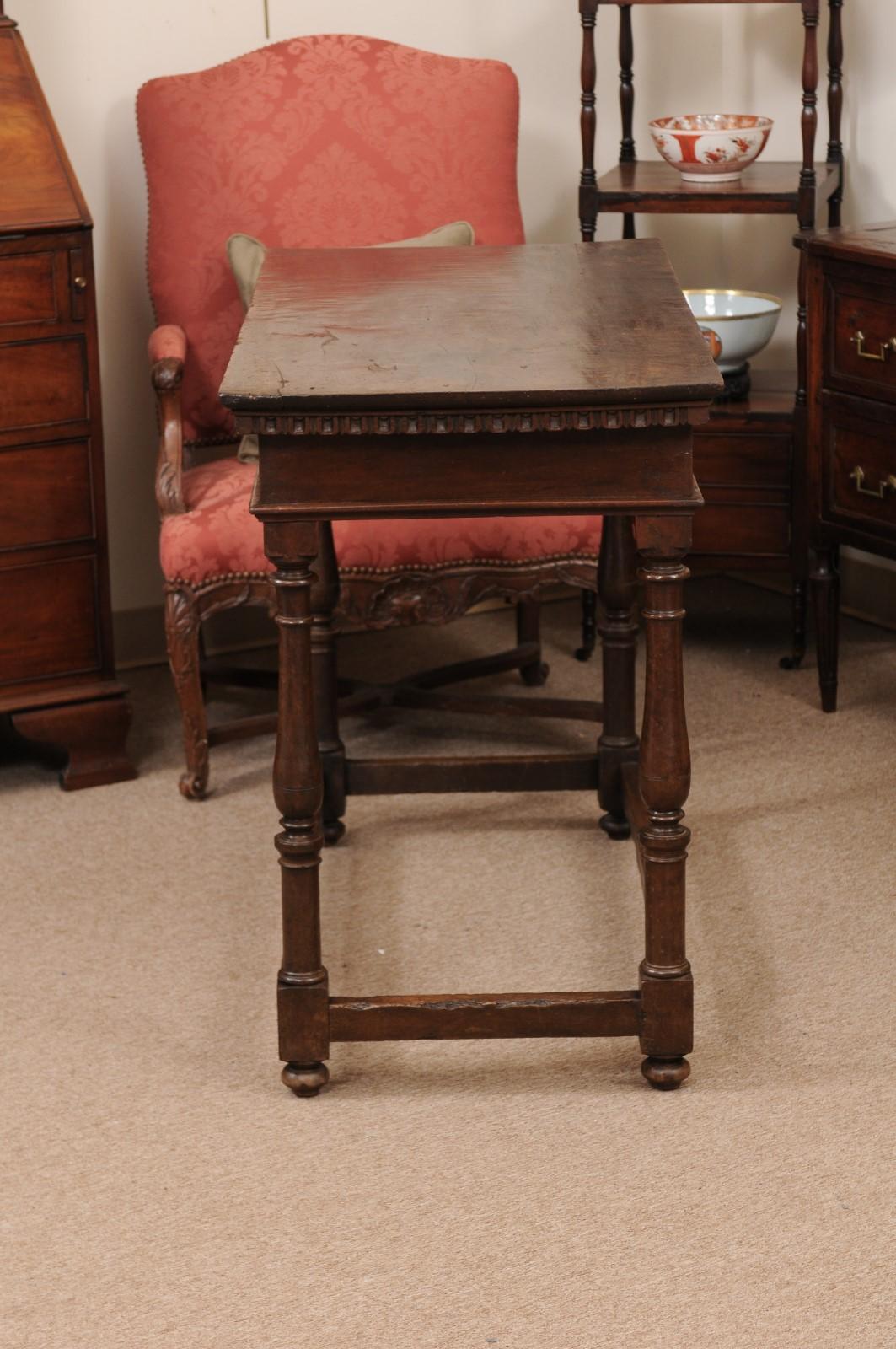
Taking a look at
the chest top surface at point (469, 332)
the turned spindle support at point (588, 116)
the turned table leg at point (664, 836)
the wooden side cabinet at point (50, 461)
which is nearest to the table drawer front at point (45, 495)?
the wooden side cabinet at point (50, 461)

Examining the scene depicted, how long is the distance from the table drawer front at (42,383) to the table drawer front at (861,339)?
1489 mm

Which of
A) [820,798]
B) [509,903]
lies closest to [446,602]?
[509,903]

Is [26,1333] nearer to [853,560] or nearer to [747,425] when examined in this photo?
[747,425]

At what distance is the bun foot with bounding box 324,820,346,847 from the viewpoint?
296 centimetres

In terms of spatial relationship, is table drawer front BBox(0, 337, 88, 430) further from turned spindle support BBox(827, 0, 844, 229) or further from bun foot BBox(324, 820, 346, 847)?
turned spindle support BBox(827, 0, 844, 229)

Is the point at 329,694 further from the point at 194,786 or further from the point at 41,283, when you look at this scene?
the point at 41,283

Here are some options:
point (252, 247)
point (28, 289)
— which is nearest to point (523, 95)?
point (252, 247)

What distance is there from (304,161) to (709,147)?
89 centimetres

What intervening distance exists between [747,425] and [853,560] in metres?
0.68

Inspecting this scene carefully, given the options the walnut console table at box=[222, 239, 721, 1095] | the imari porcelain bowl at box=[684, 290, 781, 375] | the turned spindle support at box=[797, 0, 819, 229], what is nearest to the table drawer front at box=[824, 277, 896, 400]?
the turned spindle support at box=[797, 0, 819, 229]

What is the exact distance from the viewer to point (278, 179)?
3.40 meters

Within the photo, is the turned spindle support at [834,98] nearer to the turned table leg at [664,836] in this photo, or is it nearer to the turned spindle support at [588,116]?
the turned spindle support at [588,116]

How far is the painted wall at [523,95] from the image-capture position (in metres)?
3.61

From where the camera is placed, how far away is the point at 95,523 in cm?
312
